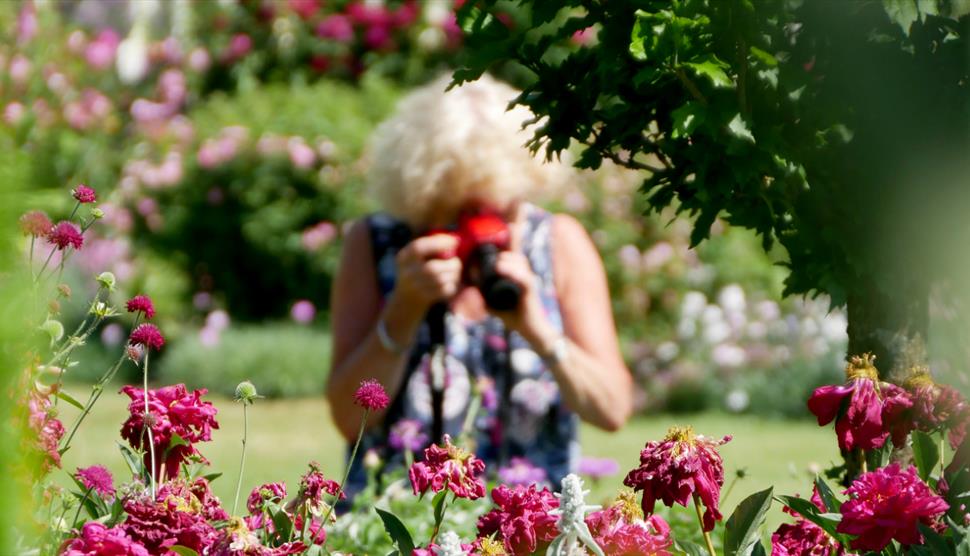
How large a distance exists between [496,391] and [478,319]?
23 cm

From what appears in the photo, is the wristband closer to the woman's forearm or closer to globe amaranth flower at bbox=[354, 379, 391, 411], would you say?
the woman's forearm

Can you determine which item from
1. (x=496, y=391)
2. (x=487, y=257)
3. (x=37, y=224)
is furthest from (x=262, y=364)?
(x=37, y=224)

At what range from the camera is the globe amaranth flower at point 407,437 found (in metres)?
3.17

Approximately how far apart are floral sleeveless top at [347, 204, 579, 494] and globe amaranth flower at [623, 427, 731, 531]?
7.24ft

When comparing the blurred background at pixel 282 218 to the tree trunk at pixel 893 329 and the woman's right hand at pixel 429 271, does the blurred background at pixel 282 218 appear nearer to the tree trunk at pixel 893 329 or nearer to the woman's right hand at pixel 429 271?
the woman's right hand at pixel 429 271

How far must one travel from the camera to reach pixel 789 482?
541 centimetres

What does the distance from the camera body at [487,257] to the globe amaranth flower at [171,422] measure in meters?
1.64

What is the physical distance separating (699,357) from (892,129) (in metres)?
5.99

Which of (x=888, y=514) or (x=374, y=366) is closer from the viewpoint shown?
(x=888, y=514)

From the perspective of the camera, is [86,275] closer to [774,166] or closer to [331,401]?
[331,401]

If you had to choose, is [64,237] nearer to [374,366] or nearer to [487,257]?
[487,257]

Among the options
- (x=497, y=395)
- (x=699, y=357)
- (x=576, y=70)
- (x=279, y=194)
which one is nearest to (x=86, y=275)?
(x=279, y=194)

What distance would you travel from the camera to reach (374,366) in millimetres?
3258

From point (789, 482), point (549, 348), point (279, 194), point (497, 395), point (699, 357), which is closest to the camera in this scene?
point (549, 348)
